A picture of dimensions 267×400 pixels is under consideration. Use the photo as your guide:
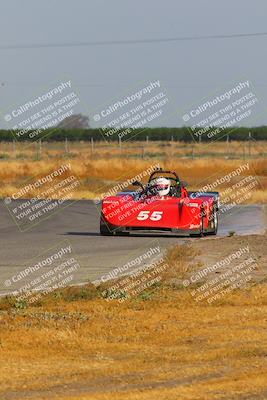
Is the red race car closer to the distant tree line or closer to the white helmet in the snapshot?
the white helmet

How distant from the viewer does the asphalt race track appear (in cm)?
2007

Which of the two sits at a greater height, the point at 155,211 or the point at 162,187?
the point at 162,187

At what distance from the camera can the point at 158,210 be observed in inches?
1051

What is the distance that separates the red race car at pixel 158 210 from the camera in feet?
87.5

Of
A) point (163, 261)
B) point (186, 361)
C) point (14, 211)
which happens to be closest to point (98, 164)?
point (14, 211)

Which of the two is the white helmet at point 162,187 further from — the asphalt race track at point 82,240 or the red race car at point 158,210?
the asphalt race track at point 82,240

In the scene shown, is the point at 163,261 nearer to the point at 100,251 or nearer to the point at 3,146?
the point at 100,251

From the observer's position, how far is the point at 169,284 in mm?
17062

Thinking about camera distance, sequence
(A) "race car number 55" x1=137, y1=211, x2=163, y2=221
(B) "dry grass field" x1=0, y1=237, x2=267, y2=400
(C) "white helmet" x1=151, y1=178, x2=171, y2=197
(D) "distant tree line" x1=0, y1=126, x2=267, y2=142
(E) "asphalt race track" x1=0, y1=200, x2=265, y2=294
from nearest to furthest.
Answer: (B) "dry grass field" x1=0, y1=237, x2=267, y2=400 → (E) "asphalt race track" x1=0, y1=200, x2=265, y2=294 → (A) "race car number 55" x1=137, y1=211, x2=163, y2=221 → (C) "white helmet" x1=151, y1=178, x2=171, y2=197 → (D) "distant tree line" x1=0, y1=126, x2=267, y2=142

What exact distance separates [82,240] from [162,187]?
2.29 metres

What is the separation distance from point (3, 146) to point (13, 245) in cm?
8172

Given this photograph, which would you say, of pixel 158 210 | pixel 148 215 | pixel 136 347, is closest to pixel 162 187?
pixel 158 210

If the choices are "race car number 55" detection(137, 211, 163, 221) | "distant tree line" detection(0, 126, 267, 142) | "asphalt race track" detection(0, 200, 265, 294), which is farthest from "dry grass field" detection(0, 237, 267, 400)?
"distant tree line" detection(0, 126, 267, 142)

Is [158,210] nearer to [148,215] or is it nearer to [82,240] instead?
[148,215]
